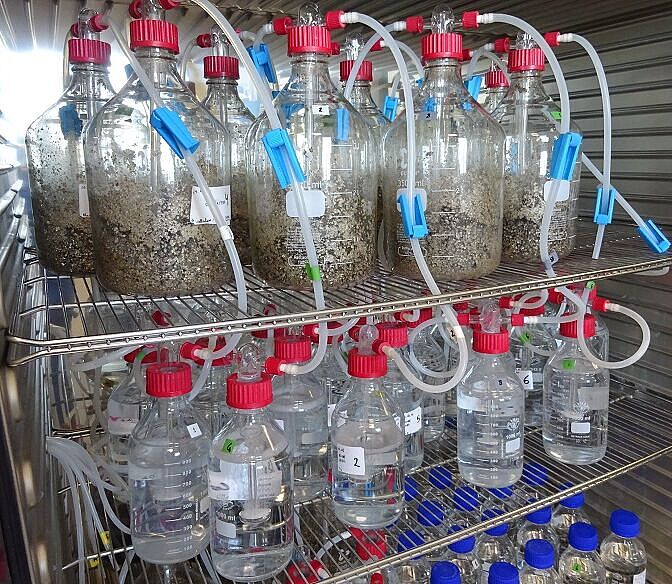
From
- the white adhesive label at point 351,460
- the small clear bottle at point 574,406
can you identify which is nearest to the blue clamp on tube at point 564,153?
the small clear bottle at point 574,406

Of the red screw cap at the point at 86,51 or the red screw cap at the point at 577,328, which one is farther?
the red screw cap at the point at 577,328

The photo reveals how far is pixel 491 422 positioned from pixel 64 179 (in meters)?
0.95

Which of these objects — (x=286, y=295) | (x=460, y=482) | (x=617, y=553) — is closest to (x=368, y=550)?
(x=460, y=482)

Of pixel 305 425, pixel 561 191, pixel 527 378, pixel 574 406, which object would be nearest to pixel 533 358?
pixel 527 378

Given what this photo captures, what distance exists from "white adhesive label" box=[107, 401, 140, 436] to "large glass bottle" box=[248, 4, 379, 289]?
0.43m

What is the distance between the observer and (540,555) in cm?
114

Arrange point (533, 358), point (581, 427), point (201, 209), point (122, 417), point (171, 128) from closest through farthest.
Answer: point (171, 128)
point (201, 209)
point (122, 417)
point (581, 427)
point (533, 358)

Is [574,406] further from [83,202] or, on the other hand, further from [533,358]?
[83,202]

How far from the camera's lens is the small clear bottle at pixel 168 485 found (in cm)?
96

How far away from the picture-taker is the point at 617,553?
1.40 metres

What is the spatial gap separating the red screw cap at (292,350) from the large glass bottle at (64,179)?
36 centimetres

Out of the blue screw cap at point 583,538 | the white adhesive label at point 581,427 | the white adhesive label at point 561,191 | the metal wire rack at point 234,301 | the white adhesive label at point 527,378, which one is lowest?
the blue screw cap at point 583,538

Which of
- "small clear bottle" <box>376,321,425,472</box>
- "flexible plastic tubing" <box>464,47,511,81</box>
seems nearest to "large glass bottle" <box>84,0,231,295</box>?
"small clear bottle" <box>376,321,425,472</box>

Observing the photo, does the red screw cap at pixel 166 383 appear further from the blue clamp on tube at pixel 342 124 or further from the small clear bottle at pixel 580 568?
the small clear bottle at pixel 580 568
